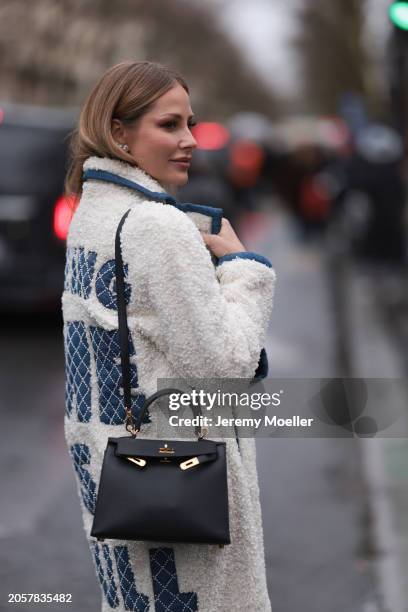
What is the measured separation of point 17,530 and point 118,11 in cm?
2791

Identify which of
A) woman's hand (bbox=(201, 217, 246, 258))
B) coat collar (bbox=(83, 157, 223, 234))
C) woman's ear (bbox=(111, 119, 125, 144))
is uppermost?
woman's ear (bbox=(111, 119, 125, 144))

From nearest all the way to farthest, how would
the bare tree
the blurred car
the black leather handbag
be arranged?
the black leather handbag < the blurred car < the bare tree

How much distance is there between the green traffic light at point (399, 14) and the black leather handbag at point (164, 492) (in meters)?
6.42

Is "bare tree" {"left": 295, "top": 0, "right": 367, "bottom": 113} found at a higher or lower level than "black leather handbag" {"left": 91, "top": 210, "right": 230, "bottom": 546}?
higher

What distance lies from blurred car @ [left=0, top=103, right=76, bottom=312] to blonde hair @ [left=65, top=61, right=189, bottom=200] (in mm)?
7424

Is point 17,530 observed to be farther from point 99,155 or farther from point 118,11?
point 118,11

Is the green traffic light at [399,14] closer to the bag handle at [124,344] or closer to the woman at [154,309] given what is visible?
the woman at [154,309]

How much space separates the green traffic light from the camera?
8261 millimetres

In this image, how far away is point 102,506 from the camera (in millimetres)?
2387

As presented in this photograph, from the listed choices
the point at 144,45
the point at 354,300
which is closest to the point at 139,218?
the point at 354,300

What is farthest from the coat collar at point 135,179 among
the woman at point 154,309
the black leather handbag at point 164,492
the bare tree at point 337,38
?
the bare tree at point 337,38

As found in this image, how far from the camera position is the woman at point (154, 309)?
238 cm

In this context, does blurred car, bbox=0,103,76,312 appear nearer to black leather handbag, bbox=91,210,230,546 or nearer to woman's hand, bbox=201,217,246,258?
woman's hand, bbox=201,217,246,258

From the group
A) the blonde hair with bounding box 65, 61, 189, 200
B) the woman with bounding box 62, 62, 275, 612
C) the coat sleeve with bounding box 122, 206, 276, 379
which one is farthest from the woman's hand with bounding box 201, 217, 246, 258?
the blonde hair with bounding box 65, 61, 189, 200
